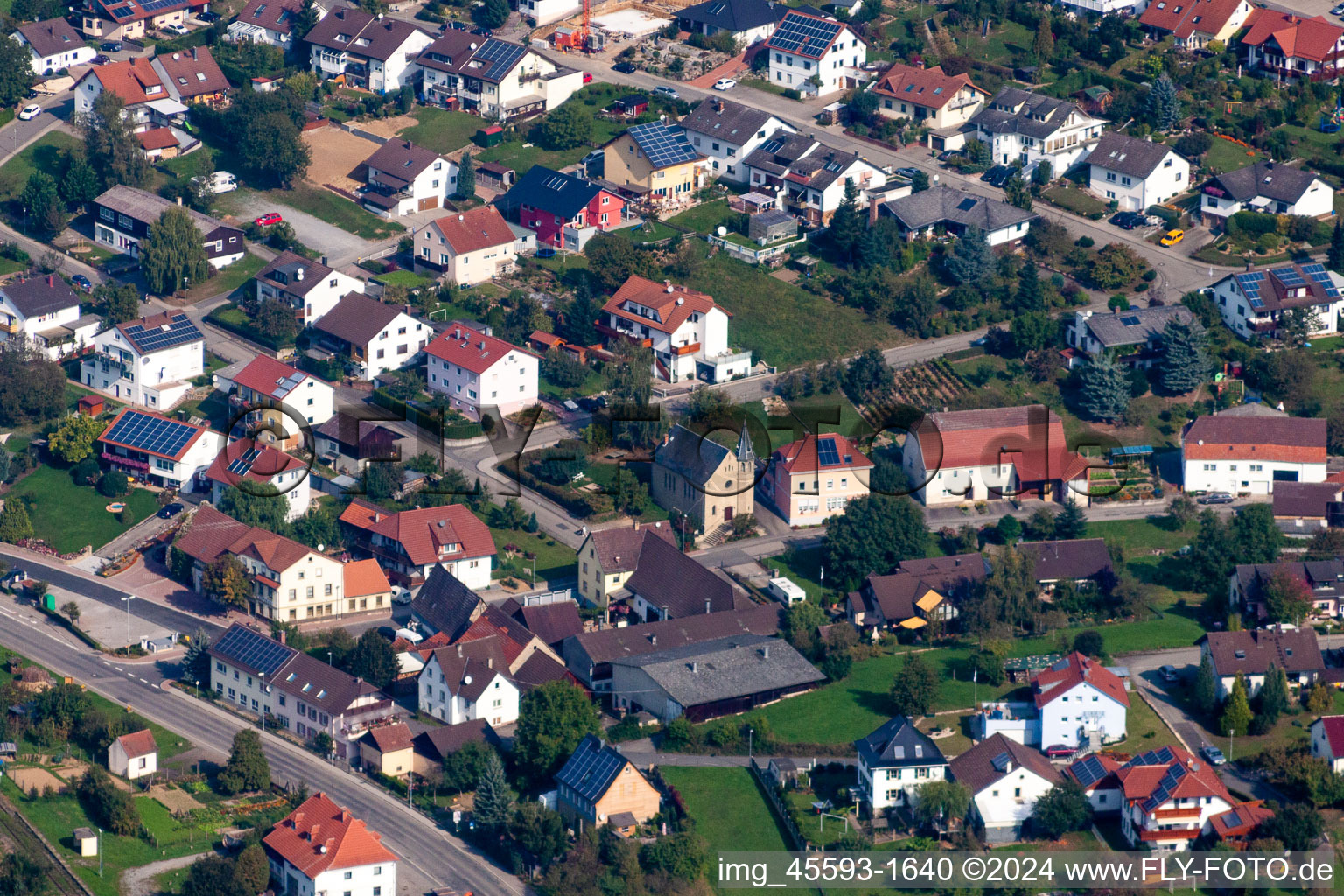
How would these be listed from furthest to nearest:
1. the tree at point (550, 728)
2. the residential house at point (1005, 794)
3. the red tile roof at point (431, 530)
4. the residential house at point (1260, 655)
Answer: the red tile roof at point (431, 530) < the residential house at point (1260, 655) < the tree at point (550, 728) < the residential house at point (1005, 794)

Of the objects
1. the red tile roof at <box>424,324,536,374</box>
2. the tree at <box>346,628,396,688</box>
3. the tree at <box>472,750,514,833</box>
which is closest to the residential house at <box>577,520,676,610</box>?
the tree at <box>346,628,396,688</box>

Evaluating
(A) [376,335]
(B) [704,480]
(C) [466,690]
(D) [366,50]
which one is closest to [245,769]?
(C) [466,690]

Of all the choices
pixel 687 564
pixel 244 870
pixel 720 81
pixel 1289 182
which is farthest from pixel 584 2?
pixel 244 870

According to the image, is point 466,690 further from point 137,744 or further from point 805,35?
point 805,35

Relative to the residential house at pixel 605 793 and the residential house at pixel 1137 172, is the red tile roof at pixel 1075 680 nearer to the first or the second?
the residential house at pixel 605 793

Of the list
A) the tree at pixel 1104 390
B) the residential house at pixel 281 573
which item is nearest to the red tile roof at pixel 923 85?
the tree at pixel 1104 390
